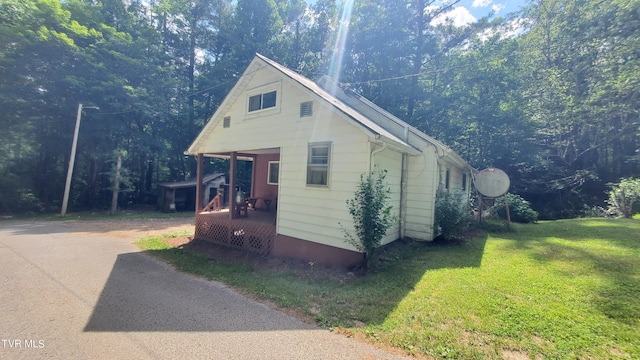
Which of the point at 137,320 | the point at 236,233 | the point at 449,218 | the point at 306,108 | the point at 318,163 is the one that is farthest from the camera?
the point at 236,233

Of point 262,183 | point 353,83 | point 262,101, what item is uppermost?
point 353,83

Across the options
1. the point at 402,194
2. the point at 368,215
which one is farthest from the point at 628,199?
the point at 368,215

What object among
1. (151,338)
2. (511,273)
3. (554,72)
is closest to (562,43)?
(554,72)

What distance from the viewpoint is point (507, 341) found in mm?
3275

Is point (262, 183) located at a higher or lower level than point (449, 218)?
higher

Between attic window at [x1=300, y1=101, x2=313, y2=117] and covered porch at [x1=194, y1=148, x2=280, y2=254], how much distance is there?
182 centimetres

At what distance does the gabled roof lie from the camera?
7.48m

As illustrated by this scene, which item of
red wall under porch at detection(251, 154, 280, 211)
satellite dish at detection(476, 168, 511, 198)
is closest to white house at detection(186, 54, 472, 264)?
red wall under porch at detection(251, 154, 280, 211)

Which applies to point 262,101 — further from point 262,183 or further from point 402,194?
point 402,194

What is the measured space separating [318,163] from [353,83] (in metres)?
13.4

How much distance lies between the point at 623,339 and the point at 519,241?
19.3 ft

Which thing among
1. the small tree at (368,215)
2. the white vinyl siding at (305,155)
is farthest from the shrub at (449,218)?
the white vinyl siding at (305,155)

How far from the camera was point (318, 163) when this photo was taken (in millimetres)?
6980

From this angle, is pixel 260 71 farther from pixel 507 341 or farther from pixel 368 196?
pixel 507 341
